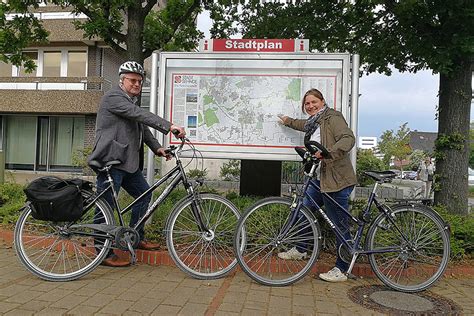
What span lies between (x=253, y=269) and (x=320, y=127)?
158 cm

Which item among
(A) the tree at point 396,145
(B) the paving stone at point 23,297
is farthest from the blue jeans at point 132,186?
(A) the tree at point 396,145

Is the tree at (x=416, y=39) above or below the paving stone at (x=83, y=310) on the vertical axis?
above

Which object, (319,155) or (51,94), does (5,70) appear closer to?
(51,94)

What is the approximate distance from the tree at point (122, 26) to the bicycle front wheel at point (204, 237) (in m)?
4.24

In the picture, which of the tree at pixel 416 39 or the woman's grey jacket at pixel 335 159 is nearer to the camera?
the woman's grey jacket at pixel 335 159

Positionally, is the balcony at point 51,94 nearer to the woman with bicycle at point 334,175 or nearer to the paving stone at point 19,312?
the woman with bicycle at point 334,175

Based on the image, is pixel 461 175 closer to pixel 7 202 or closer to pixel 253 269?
pixel 253 269

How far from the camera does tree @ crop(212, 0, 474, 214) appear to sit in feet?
17.3

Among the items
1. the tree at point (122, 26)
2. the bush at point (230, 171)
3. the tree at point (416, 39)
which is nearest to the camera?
the tree at point (416, 39)

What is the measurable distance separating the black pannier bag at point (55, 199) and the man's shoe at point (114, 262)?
653 mm

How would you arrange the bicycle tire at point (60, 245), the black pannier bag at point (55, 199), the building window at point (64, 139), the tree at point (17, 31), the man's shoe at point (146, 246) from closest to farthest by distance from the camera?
the black pannier bag at point (55, 199)
the bicycle tire at point (60, 245)
the man's shoe at point (146, 246)
the tree at point (17, 31)
the building window at point (64, 139)

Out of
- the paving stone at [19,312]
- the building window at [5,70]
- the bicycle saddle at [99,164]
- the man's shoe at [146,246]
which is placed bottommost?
the paving stone at [19,312]

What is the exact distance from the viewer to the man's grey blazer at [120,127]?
13.4ft

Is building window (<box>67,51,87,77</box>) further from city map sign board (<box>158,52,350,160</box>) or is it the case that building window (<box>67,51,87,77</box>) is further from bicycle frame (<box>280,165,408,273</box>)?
bicycle frame (<box>280,165,408,273</box>)
